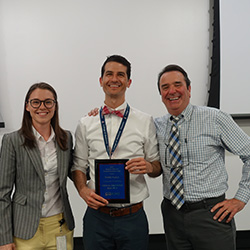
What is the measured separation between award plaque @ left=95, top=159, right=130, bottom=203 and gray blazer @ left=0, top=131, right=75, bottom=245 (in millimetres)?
340

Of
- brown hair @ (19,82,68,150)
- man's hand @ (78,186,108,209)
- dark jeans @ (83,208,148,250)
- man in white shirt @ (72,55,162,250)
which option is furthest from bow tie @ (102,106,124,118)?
dark jeans @ (83,208,148,250)

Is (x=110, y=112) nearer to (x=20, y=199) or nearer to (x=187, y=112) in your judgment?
(x=187, y=112)

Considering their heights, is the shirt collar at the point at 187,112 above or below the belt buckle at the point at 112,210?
above

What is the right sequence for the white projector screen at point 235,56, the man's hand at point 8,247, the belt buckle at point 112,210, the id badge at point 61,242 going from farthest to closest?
the white projector screen at point 235,56, the belt buckle at point 112,210, the id badge at point 61,242, the man's hand at point 8,247

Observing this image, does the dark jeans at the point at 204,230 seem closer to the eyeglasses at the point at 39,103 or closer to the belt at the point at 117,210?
the belt at the point at 117,210

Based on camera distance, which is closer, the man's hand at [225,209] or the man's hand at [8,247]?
the man's hand at [8,247]

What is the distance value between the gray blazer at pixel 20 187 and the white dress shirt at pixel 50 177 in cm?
5

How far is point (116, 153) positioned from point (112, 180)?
216 millimetres

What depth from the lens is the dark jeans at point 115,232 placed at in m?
1.66

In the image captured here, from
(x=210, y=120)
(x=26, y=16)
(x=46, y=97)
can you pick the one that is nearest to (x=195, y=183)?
(x=210, y=120)

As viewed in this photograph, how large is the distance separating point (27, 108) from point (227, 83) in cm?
224

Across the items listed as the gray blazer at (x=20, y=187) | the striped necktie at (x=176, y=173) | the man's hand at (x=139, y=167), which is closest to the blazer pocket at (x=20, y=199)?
the gray blazer at (x=20, y=187)

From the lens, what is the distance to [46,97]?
5.16 feet

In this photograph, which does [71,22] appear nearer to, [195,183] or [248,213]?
[195,183]
